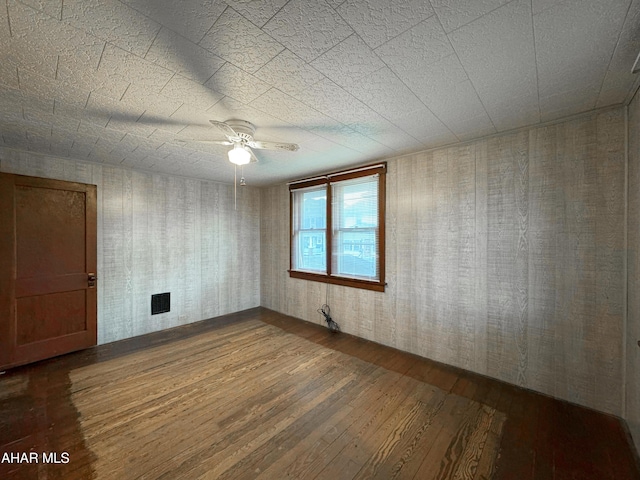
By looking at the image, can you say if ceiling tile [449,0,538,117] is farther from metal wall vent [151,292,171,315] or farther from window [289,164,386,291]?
metal wall vent [151,292,171,315]

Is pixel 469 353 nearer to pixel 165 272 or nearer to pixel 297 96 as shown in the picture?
A: pixel 297 96

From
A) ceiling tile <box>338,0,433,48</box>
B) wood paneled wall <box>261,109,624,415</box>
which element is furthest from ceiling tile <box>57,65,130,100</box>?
wood paneled wall <box>261,109,624,415</box>

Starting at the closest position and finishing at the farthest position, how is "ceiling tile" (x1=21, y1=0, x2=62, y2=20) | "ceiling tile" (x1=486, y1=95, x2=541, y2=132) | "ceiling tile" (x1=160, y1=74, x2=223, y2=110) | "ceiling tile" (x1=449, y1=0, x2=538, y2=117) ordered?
"ceiling tile" (x1=21, y1=0, x2=62, y2=20) → "ceiling tile" (x1=449, y1=0, x2=538, y2=117) → "ceiling tile" (x1=160, y1=74, x2=223, y2=110) → "ceiling tile" (x1=486, y1=95, x2=541, y2=132)

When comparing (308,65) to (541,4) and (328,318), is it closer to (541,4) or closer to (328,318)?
(541,4)

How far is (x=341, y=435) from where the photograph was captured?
5.99 feet

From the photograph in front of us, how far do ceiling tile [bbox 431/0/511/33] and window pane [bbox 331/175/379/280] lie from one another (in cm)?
221

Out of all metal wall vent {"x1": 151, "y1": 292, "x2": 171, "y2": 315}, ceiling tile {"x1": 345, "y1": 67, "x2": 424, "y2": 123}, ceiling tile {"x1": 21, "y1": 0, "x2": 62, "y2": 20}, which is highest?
ceiling tile {"x1": 345, "y1": 67, "x2": 424, "y2": 123}

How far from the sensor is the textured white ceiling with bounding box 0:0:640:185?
3.65 ft

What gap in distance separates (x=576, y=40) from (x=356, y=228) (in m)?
2.60

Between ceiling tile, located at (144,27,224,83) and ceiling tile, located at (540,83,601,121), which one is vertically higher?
ceiling tile, located at (540,83,601,121)

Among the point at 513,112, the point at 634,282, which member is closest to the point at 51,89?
the point at 513,112

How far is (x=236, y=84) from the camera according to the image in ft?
5.31

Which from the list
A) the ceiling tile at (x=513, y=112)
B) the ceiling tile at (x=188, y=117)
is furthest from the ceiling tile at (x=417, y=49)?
the ceiling tile at (x=188, y=117)

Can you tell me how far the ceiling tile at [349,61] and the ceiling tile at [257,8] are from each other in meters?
0.35
